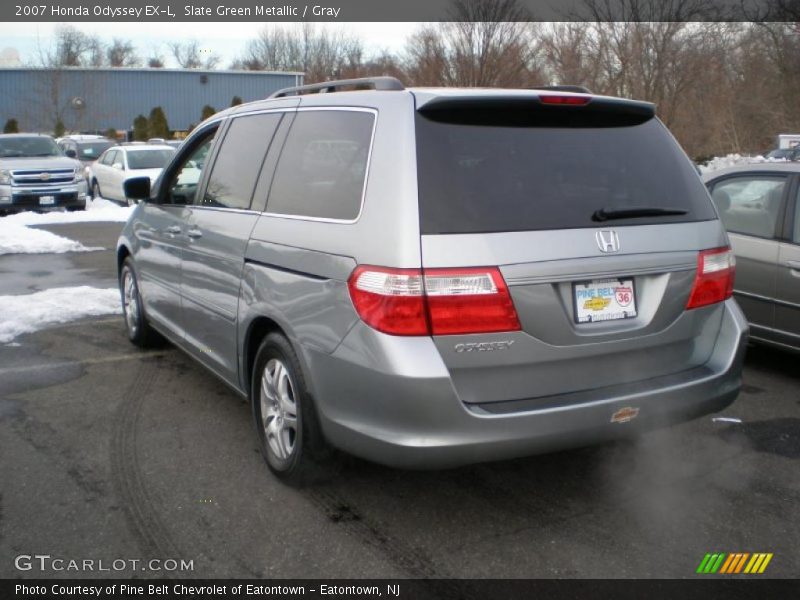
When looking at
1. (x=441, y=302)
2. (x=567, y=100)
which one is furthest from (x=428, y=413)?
(x=567, y=100)

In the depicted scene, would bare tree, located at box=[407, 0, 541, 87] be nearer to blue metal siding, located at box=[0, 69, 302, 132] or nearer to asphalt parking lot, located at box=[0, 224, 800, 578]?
blue metal siding, located at box=[0, 69, 302, 132]

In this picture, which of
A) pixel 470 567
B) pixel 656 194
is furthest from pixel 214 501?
pixel 656 194

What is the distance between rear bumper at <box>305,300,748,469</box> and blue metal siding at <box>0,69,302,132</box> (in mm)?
40248

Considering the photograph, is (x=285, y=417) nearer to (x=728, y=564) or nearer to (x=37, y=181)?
(x=728, y=564)

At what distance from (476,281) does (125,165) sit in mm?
17435

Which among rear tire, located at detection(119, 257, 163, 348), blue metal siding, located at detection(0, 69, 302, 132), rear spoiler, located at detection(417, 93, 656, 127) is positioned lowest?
rear tire, located at detection(119, 257, 163, 348)

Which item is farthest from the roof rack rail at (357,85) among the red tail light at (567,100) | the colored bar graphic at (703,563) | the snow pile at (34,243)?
the snow pile at (34,243)

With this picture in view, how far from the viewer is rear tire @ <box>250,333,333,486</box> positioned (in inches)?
145

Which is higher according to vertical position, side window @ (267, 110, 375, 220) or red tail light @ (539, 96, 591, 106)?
red tail light @ (539, 96, 591, 106)

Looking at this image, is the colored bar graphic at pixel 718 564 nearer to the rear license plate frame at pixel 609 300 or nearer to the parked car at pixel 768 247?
the rear license plate frame at pixel 609 300

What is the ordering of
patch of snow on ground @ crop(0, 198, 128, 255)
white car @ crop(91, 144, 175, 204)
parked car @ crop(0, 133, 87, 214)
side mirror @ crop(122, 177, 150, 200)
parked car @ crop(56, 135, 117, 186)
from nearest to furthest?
side mirror @ crop(122, 177, 150, 200) < patch of snow on ground @ crop(0, 198, 128, 255) < parked car @ crop(0, 133, 87, 214) < white car @ crop(91, 144, 175, 204) < parked car @ crop(56, 135, 117, 186)

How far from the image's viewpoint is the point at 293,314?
3686 mm

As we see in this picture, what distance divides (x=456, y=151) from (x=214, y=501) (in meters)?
1.99

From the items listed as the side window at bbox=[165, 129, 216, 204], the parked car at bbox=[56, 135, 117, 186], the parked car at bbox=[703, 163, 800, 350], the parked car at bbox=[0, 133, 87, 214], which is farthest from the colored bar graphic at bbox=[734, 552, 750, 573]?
the parked car at bbox=[56, 135, 117, 186]
